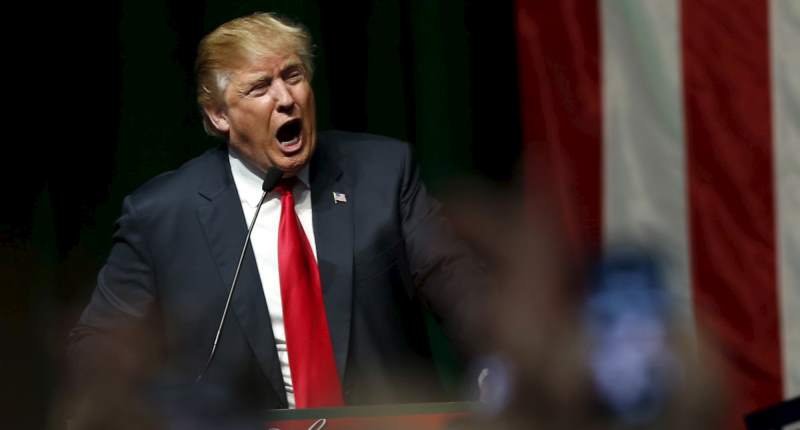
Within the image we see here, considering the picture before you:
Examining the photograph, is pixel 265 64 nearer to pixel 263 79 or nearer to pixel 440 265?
pixel 263 79

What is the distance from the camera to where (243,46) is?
2061 millimetres

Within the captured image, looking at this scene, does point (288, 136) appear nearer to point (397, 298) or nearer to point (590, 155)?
point (397, 298)

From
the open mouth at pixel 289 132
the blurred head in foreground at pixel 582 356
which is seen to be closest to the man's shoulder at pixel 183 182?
the open mouth at pixel 289 132

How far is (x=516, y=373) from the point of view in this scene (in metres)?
1.01

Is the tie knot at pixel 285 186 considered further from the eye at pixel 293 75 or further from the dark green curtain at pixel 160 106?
the dark green curtain at pixel 160 106

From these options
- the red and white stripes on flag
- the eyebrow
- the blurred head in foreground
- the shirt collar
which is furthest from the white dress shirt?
the blurred head in foreground

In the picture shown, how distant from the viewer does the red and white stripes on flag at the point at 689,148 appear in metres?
2.33

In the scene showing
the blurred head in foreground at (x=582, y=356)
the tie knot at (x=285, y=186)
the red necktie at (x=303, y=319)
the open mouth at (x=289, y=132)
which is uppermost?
the open mouth at (x=289, y=132)

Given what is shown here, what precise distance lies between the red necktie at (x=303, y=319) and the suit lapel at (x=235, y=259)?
3 centimetres

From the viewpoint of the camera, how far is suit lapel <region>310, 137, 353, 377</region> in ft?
6.52

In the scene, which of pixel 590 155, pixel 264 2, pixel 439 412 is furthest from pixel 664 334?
pixel 264 2

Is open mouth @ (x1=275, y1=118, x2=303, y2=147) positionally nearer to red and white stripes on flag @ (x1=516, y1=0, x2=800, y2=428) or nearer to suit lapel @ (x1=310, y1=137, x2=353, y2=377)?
suit lapel @ (x1=310, y1=137, x2=353, y2=377)

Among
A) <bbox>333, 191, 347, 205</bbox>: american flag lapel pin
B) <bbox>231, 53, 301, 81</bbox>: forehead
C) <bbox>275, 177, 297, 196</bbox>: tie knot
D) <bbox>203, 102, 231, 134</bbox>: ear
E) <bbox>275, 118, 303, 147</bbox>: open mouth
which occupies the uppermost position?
<bbox>231, 53, 301, 81</bbox>: forehead

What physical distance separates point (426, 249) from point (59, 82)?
908 mm
